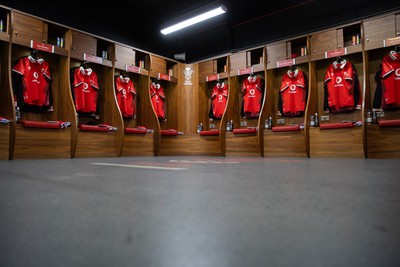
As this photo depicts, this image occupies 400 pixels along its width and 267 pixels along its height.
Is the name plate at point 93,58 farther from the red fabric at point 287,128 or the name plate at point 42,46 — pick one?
the red fabric at point 287,128

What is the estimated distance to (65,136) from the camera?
445 centimetres

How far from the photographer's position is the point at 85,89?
511cm

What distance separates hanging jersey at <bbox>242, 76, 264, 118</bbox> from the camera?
19.3 feet

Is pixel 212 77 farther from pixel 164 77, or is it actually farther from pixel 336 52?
pixel 336 52

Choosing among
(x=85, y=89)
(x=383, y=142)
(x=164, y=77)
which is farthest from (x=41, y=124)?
(x=383, y=142)

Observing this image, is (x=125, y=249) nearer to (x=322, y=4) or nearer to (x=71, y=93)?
(x=71, y=93)

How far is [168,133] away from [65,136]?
2.20m

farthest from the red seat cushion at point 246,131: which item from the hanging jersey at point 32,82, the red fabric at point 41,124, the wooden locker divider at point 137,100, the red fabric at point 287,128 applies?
the hanging jersey at point 32,82

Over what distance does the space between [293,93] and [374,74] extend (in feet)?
4.52

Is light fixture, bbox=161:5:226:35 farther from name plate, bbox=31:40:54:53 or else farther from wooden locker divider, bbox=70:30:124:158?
name plate, bbox=31:40:54:53

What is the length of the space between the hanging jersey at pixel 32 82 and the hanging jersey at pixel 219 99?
347cm

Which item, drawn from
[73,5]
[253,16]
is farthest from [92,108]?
[253,16]

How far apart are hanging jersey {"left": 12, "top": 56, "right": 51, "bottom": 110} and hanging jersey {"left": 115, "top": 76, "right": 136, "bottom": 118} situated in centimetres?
135

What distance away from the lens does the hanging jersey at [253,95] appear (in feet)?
19.3
